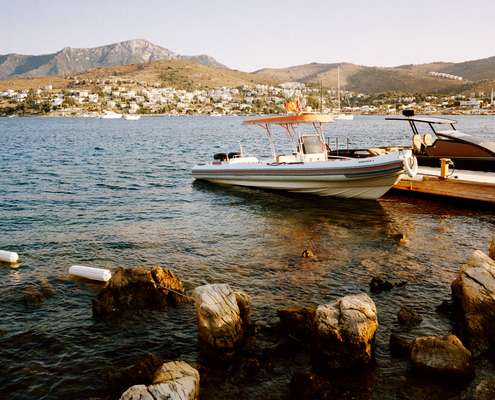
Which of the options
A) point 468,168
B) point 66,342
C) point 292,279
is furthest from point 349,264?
point 468,168

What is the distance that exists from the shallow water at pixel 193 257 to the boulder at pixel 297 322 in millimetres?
789

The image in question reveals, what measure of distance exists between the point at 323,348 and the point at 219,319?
1.84m

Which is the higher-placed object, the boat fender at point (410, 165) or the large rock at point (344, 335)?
the boat fender at point (410, 165)

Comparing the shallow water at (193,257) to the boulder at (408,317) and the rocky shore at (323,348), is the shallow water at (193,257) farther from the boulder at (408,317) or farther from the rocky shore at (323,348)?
the rocky shore at (323,348)

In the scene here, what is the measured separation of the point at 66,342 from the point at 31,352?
0.61 metres

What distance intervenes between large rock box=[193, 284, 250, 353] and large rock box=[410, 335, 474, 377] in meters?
3.03

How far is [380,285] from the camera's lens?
425 inches

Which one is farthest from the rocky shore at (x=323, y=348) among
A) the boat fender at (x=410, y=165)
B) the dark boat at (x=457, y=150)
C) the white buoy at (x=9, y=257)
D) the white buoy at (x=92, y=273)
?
the dark boat at (x=457, y=150)

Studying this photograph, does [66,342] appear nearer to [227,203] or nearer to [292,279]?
[292,279]

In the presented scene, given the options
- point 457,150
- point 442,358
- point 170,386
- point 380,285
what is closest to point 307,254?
point 380,285

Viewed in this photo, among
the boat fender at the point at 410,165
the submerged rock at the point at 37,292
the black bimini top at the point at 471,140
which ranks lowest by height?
the submerged rock at the point at 37,292

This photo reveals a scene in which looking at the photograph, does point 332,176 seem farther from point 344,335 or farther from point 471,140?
point 344,335

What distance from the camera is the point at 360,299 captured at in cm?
804

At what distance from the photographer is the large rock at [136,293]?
391 inches
